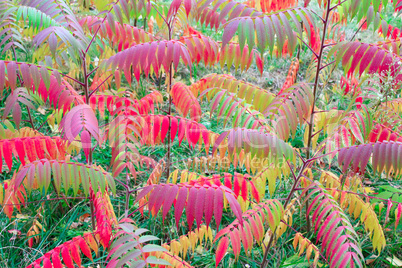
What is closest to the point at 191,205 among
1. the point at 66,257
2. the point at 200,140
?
the point at 66,257

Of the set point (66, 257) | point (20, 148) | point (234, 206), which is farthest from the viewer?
point (20, 148)

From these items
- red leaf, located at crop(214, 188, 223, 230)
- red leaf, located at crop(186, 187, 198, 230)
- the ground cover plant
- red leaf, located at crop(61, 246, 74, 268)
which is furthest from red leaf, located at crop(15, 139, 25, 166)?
red leaf, located at crop(214, 188, 223, 230)

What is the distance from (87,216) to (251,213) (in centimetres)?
210

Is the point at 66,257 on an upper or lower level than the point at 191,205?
lower

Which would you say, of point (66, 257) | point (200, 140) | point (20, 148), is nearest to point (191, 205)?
point (66, 257)

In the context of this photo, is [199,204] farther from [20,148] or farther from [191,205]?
[20,148]

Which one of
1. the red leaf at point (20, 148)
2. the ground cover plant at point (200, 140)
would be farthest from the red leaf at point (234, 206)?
the red leaf at point (20, 148)

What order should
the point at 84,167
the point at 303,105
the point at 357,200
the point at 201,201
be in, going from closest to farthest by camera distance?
the point at 201,201
the point at 84,167
the point at 303,105
the point at 357,200

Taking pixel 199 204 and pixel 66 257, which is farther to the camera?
pixel 66 257

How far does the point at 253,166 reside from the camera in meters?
2.34

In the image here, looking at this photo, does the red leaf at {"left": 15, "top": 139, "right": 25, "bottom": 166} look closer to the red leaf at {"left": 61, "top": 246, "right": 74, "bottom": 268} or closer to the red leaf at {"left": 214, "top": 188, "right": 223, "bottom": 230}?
the red leaf at {"left": 61, "top": 246, "right": 74, "bottom": 268}

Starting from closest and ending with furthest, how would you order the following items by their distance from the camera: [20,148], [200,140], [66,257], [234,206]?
[234,206], [66,257], [20,148], [200,140]

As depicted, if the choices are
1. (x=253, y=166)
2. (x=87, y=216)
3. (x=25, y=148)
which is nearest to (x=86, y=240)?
(x=25, y=148)

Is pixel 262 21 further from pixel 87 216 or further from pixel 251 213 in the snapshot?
pixel 87 216
